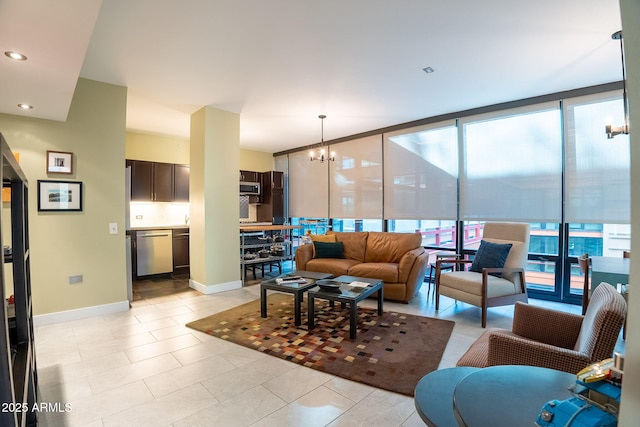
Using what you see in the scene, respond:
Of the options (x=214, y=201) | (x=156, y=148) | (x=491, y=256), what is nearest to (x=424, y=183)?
(x=491, y=256)

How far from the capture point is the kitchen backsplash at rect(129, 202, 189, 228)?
6121 millimetres

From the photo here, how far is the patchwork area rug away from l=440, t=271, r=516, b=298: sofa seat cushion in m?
0.45

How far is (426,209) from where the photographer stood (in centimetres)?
531

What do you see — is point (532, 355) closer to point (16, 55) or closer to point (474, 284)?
point (474, 284)

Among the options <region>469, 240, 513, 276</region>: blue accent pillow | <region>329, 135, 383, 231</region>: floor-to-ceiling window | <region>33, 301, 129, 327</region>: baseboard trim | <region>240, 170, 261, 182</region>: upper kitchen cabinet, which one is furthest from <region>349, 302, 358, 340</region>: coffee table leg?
<region>240, 170, 261, 182</region>: upper kitchen cabinet

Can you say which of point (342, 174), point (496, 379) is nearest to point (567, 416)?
point (496, 379)

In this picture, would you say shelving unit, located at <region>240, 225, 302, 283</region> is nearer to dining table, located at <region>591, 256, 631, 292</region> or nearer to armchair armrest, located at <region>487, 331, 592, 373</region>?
armchair armrest, located at <region>487, 331, 592, 373</region>

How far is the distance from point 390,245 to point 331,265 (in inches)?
41.8

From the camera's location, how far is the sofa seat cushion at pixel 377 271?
422cm

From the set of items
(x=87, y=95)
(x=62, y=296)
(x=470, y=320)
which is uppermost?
(x=87, y=95)

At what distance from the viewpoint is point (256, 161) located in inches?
313

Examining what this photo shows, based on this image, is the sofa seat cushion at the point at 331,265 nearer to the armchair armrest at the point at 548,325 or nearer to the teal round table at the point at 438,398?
the armchair armrest at the point at 548,325

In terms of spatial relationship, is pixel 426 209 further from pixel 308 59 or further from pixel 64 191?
pixel 64 191

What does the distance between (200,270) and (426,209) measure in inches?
156
